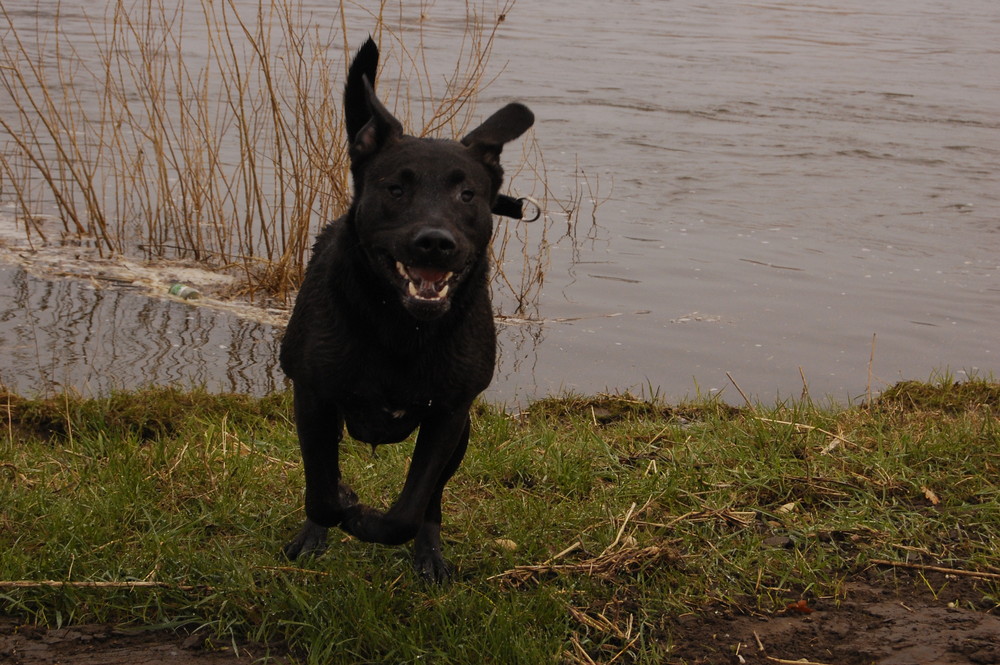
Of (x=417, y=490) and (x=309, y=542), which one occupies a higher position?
(x=417, y=490)

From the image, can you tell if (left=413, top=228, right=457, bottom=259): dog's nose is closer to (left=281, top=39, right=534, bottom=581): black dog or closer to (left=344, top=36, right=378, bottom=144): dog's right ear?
(left=281, top=39, right=534, bottom=581): black dog

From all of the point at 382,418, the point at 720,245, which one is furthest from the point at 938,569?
the point at 720,245

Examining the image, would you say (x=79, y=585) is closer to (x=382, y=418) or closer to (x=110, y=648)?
(x=110, y=648)

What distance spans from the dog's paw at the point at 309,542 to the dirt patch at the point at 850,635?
4.26 feet

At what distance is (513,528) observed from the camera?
448cm

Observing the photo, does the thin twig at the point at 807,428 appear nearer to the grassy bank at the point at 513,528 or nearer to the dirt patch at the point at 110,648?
the grassy bank at the point at 513,528

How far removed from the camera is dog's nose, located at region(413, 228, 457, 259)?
346cm

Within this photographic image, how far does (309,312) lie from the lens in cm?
392

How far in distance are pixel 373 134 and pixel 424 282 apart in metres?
0.63

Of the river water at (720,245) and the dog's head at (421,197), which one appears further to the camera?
the river water at (720,245)

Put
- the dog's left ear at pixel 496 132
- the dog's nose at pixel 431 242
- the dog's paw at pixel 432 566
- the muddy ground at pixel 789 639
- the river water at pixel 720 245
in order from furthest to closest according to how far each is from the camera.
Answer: the river water at pixel 720 245 < the dog's paw at pixel 432 566 < the dog's left ear at pixel 496 132 < the muddy ground at pixel 789 639 < the dog's nose at pixel 431 242

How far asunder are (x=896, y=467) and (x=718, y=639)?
5.34 ft

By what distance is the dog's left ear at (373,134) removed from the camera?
3.87 metres

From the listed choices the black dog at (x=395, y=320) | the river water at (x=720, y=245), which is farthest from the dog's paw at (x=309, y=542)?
the river water at (x=720, y=245)
